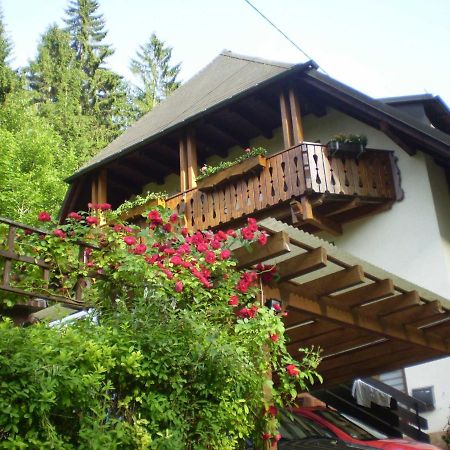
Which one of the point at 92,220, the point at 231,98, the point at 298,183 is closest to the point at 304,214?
the point at 298,183

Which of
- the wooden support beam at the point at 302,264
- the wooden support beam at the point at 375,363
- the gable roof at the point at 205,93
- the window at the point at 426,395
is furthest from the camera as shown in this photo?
the gable roof at the point at 205,93

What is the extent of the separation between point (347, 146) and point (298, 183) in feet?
4.10

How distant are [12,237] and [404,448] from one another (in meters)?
5.02

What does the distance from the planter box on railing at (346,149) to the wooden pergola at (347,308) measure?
4.28 metres

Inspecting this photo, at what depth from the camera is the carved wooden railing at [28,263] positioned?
6488mm

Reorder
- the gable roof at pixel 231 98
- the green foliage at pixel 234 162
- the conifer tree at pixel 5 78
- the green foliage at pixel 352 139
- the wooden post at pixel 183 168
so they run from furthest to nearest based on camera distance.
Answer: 1. the conifer tree at pixel 5 78
2. the wooden post at pixel 183 168
3. the green foliage at pixel 234 162
4. the green foliage at pixel 352 139
5. the gable roof at pixel 231 98

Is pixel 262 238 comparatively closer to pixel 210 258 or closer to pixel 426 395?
pixel 210 258

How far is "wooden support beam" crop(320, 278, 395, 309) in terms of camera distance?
7.70m

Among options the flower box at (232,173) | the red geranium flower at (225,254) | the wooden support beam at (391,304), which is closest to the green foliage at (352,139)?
the flower box at (232,173)

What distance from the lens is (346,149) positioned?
43.3 ft

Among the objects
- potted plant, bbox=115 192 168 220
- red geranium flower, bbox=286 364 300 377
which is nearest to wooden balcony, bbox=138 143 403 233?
potted plant, bbox=115 192 168 220

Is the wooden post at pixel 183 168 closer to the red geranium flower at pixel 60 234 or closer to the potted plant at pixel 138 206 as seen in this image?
the potted plant at pixel 138 206

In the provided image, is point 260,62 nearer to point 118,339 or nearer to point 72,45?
point 118,339

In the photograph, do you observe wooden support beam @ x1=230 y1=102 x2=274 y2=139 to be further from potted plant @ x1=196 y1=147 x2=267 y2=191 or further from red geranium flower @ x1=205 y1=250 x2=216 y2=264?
red geranium flower @ x1=205 y1=250 x2=216 y2=264
